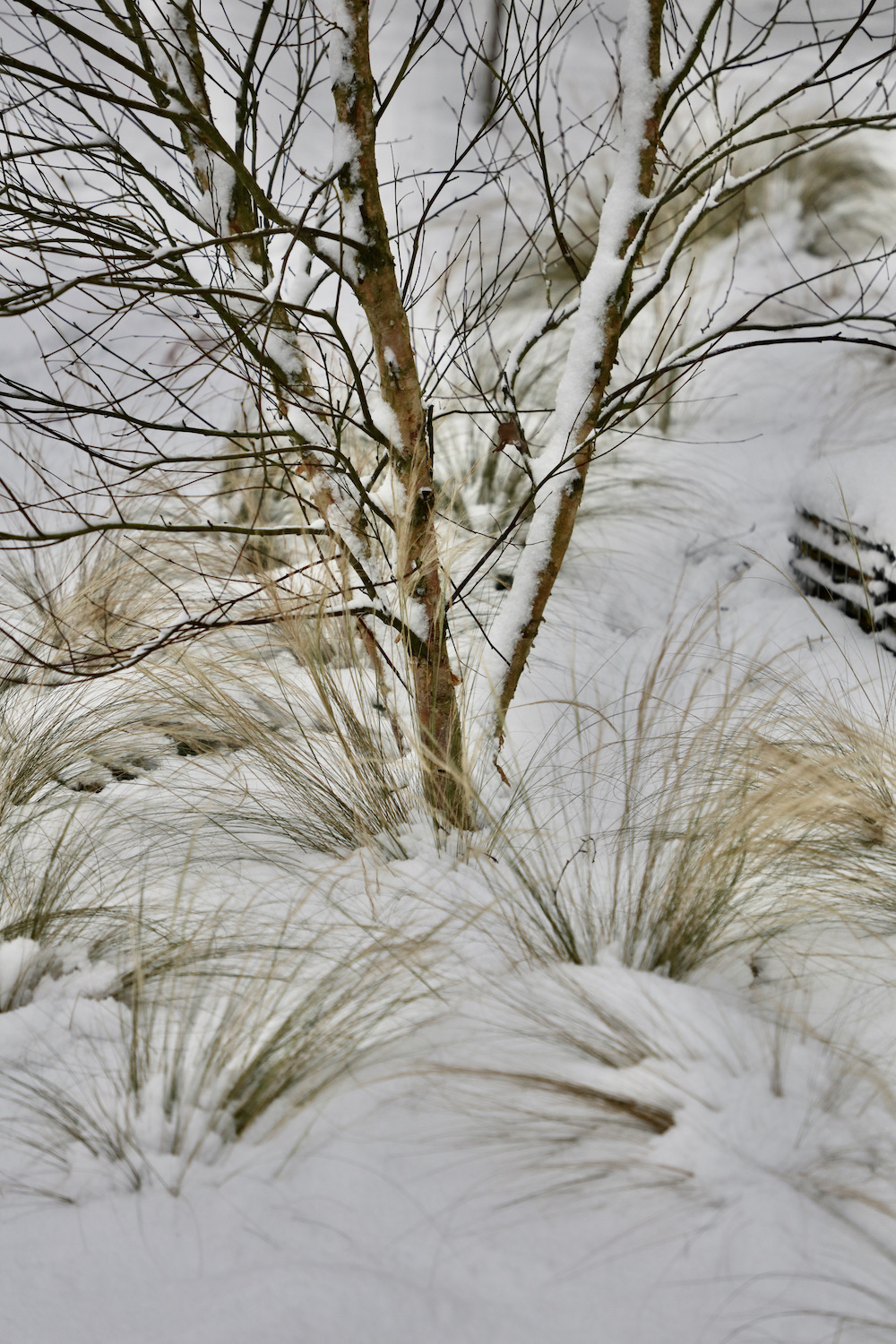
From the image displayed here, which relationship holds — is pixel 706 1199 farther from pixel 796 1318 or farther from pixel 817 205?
pixel 817 205

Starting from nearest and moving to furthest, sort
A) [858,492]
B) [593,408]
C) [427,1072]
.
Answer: [427,1072]
[593,408]
[858,492]

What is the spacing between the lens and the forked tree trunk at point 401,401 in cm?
145

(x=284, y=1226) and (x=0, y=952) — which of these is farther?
(x=0, y=952)

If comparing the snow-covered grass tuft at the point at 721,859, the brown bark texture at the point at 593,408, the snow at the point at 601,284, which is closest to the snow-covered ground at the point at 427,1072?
the snow-covered grass tuft at the point at 721,859

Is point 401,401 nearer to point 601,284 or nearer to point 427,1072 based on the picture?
point 601,284

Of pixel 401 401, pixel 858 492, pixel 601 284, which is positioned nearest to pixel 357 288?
pixel 401 401

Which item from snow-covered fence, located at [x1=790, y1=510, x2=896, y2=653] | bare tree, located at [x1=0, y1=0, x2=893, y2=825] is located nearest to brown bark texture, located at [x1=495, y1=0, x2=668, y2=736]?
bare tree, located at [x1=0, y1=0, x2=893, y2=825]

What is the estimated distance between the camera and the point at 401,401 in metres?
1.63

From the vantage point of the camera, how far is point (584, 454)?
5.74ft

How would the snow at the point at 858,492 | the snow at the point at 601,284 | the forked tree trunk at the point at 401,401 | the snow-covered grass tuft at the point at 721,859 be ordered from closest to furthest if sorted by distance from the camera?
1. the snow-covered grass tuft at the point at 721,859
2. the forked tree trunk at the point at 401,401
3. the snow at the point at 601,284
4. the snow at the point at 858,492

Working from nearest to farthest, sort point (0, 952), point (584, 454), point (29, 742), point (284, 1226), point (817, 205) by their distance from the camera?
point (284, 1226)
point (0, 952)
point (584, 454)
point (29, 742)
point (817, 205)

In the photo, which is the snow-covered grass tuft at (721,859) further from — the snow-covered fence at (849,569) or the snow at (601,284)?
the snow-covered fence at (849,569)

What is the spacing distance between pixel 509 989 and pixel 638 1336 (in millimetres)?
430

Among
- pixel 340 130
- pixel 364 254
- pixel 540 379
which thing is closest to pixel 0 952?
pixel 364 254
